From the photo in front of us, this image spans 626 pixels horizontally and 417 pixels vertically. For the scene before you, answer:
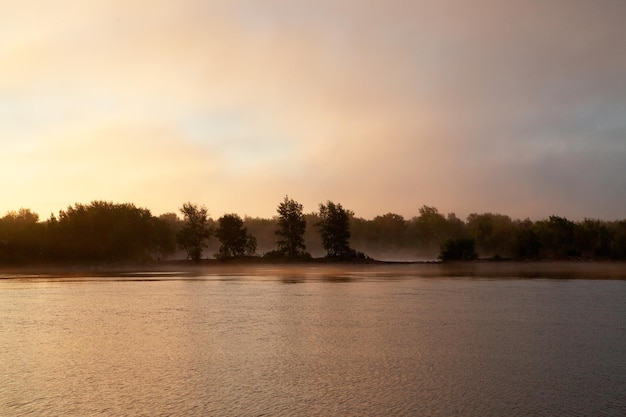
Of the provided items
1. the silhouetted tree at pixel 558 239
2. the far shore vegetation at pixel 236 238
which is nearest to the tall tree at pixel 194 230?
the far shore vegetation at pixel 236 238

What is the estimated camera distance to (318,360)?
1463 cm

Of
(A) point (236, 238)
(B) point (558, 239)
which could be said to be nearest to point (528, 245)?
(B) point (558, 239)

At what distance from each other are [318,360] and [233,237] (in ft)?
300

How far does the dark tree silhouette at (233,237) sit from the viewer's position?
10481 cm

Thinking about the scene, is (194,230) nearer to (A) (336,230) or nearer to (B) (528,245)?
(A) (336,230)

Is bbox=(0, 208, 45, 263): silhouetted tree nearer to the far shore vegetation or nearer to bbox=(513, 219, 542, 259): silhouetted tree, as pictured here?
the far shore vegetation

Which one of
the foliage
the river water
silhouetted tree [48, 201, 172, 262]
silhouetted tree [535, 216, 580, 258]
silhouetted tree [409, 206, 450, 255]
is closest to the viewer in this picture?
the river water

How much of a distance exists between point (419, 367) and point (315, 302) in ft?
51.8

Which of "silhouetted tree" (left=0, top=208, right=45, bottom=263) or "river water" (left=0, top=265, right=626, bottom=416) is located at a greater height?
"silhouetted tree" (left=0, top=208, right=45, bottom=263)

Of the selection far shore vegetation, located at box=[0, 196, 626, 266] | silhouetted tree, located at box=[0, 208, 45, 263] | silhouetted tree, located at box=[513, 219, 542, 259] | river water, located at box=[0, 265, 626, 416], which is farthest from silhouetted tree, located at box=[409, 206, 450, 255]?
river water, located at box=[0, 265, 626, 416]

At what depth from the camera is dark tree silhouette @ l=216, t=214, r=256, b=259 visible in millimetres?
104812

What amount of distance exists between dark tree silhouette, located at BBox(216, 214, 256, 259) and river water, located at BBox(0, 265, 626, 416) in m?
77.4

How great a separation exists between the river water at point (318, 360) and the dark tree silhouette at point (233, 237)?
77.4 m

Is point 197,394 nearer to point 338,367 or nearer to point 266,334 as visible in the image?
point 338,367
